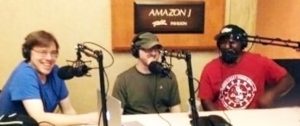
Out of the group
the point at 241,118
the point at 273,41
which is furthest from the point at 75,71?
the point at 241,118

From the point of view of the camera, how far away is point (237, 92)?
2.86m

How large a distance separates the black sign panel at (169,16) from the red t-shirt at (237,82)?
15.2 inches

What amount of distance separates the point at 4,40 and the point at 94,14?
2.06 ft

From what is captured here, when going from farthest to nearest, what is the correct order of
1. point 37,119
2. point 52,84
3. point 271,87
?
point 271,87
point 52,84
point 37,119

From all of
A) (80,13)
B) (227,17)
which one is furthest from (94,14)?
(227,17)

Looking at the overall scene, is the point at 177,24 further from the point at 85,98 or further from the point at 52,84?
the point at 52,84

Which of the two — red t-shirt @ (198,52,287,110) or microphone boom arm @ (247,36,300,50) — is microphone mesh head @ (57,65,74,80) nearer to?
microphone boom arm @ (247,36,300,50)

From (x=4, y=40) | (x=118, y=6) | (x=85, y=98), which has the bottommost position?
(x=85, y=98)

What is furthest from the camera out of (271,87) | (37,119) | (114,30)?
(114,30)

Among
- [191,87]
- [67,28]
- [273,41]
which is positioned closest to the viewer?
[191,87]

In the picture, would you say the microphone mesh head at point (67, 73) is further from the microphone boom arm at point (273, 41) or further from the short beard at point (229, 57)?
the short beard at point (229, 57)

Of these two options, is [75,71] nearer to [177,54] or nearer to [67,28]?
[177,54]

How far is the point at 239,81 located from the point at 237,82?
14mm

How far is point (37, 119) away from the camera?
2207 mm
